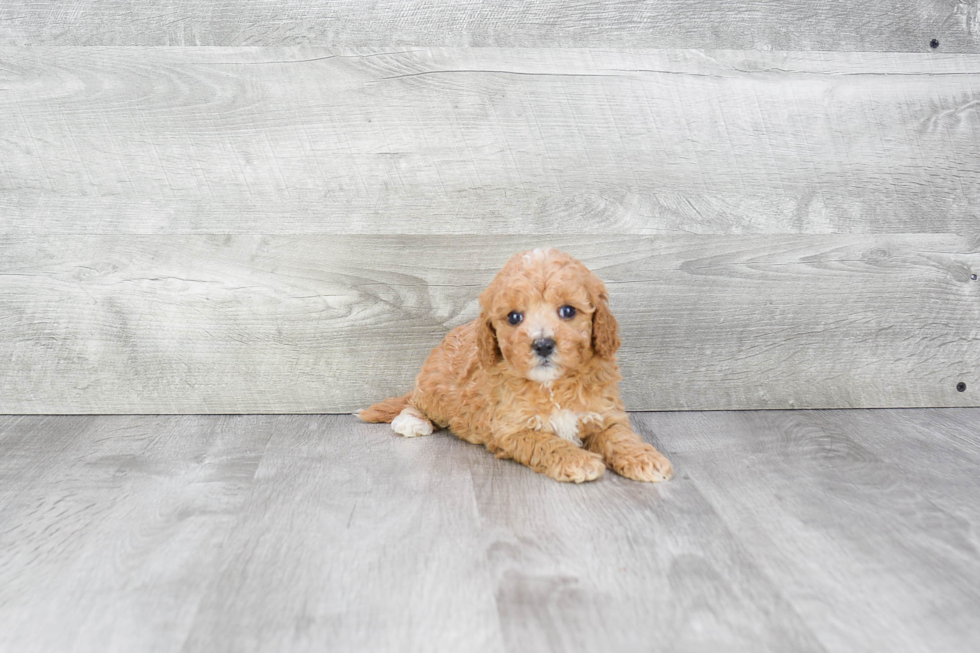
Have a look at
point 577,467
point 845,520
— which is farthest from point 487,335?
point 845,520

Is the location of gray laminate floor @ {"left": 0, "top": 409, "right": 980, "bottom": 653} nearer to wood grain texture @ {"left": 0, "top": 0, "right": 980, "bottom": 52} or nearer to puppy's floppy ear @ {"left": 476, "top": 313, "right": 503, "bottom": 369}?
puppy's floppy ear @ {"left": 476, "top": 313, "right": 503, "bottom": 369}

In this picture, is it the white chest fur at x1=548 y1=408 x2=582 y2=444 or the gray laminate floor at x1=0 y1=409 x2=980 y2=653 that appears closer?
the gray laminate floor at x1=0 y1=409 x2=980 y2=653

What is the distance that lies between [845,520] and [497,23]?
A: 1.26 meters

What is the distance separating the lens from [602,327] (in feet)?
4.86

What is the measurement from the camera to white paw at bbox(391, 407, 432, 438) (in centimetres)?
174

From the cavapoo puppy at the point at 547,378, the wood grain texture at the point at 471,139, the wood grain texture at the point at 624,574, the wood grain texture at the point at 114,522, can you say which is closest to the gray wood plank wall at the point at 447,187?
the wood grain texture at the point at 471,139

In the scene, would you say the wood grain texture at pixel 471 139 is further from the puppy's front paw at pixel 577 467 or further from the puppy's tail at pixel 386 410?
the puppy's front paw at pixel 577 467

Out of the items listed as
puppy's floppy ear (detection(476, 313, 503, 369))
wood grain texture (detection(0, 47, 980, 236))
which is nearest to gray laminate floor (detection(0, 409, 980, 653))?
puppy's floppy ear (detection(476, 313, 503, 369))

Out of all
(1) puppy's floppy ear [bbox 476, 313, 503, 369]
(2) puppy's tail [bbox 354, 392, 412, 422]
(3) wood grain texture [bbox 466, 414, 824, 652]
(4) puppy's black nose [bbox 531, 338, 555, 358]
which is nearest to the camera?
(3) wood grain texture [bbox 466, 414, 824, 652]

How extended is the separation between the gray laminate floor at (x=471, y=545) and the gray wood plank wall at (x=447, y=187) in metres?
0.23

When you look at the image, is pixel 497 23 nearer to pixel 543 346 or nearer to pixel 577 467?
pixel 543 346

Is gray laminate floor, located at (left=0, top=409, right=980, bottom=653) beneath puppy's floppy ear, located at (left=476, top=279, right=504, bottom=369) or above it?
beneath

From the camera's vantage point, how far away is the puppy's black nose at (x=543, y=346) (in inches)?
55.8

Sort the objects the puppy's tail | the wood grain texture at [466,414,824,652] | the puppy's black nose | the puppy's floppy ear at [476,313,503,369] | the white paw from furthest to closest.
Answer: the puppy's tail → the white paw → the puppy's floppy ear at [476,313,503,369] → the puppy's black nose → the wood grain texture at [466,414,824,652]
